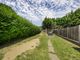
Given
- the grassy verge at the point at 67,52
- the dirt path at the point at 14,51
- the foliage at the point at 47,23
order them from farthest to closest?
the foliage at the point at 47,23 → the grassy verge at the point at 67,52 → the dirt path at the point at 14,51

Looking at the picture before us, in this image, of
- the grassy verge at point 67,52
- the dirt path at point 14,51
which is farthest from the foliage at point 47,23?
the dirt path at point 14,51

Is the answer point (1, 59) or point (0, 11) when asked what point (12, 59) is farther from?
point (0, 11)

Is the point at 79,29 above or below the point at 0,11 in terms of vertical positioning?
below

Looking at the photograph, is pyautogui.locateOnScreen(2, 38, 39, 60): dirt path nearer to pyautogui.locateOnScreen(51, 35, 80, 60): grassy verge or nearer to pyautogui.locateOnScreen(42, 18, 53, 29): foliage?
pyautogui.locateOnScreen(51, 35, 80, 60): grassy verge

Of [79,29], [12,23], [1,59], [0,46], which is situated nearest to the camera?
[1,59]

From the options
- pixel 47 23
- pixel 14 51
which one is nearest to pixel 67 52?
pixel 14 51

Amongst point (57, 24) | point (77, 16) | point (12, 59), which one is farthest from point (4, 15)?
point (57, 24)

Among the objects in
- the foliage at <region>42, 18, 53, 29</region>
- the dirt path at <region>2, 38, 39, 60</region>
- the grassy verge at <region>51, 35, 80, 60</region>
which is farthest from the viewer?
the foliage at <region>42, 18, 53, 29</region>

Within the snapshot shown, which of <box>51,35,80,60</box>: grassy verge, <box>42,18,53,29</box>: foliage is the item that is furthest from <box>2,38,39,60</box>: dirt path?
<box>42,18,53,29</box>: foliage

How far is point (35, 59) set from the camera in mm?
11844

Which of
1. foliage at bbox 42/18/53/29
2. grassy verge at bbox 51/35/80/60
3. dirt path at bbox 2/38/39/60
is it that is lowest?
grassy verge at bbox 51/35/80/60

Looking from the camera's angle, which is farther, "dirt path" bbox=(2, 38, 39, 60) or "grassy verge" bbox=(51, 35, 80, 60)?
"grassy verge" bbox=(51, 35, 80, 60)

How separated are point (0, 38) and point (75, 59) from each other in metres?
4.98

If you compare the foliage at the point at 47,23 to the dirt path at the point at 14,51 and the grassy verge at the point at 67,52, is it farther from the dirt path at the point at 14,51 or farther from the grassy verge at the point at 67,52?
the dirt path at the point at 14,51
